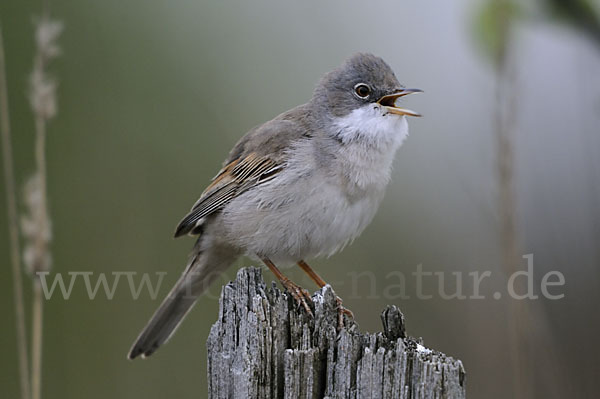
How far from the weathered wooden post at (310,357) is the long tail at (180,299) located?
1512mm

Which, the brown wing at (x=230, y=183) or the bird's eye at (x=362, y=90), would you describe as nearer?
the brown wing at (x=230, y=183)

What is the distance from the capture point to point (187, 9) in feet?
23.0

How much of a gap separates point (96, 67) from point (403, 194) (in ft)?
10.0

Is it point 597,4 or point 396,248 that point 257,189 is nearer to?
point 597,4

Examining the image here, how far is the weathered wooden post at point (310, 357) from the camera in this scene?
100 inches

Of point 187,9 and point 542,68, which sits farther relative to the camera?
point 187,9

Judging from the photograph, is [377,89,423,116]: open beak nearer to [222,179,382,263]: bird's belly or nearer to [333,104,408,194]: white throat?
[333,104,408,194]: white throat

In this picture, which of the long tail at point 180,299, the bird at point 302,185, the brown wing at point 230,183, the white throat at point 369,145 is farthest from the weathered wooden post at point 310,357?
the long tail at point 180,299

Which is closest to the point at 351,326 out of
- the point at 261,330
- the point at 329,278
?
the point at 261,330

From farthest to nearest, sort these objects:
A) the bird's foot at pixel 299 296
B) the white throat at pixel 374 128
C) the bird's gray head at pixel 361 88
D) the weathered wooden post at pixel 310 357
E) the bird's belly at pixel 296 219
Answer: the bird's gray head at pixel 361 88, the white throat at pixel 374 128, the bird's belly at pixel 296 219, the bird's foot at pixel 299 296, the weathered wooden post at pixel 310 357

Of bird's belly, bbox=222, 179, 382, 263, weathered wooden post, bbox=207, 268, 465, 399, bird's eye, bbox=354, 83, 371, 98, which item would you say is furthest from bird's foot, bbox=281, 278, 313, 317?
bird's eye, bbox=354, 83, 371, 98

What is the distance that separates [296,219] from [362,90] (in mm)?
956

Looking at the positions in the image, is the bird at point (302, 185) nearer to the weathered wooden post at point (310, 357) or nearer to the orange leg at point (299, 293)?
the orange leg at point (299, 293)

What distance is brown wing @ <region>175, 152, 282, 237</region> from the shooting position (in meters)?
4.35
